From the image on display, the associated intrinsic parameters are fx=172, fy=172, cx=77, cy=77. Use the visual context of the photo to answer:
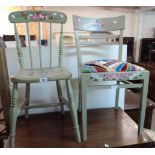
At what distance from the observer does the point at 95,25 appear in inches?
48.2

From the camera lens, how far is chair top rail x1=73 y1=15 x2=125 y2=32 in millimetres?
1189

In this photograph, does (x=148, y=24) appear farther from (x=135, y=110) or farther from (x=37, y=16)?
(x=37, y=16)

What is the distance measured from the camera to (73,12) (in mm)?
4246

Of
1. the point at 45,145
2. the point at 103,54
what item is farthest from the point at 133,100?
the point at 45,145

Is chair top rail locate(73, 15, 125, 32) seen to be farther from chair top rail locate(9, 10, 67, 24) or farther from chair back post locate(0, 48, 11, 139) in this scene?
chair back post locate(0, 48, 11, 139)

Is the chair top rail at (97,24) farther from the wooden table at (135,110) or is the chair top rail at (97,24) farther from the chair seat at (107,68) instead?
the wooden table at (135,110)

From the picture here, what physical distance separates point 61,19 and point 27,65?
0.43 m

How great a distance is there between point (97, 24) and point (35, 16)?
431mm

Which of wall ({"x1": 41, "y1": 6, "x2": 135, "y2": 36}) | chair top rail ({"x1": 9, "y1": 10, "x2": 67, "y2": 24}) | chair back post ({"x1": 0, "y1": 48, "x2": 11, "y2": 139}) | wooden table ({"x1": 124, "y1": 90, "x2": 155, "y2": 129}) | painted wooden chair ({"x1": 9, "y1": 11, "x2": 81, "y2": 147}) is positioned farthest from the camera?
wall ({"x1": 41, "y1": 6, "x2": 135, "y2": 36})

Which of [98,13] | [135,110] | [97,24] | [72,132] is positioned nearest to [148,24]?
[98,13]

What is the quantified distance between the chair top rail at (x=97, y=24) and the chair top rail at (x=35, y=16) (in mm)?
109

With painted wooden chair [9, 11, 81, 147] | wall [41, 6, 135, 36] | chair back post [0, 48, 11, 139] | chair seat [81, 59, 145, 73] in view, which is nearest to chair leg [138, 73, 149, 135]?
chair seat [81, 59, 145, 73]

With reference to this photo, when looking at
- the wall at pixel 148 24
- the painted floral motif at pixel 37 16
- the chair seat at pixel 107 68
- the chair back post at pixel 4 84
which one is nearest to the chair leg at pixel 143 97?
the chair seat at pixel 107 68

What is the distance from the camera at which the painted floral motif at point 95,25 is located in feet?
3.98
